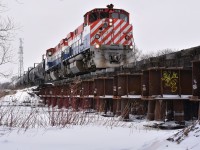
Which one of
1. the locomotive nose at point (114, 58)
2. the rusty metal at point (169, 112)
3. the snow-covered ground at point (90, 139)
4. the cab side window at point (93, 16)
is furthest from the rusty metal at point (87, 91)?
the snow-covered ground at point (90, 139)

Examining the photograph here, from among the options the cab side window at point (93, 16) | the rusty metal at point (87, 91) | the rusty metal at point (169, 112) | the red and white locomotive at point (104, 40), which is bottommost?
the rusty metal at point (169, 112)

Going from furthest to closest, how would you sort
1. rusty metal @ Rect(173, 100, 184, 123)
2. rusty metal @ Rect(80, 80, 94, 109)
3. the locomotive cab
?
the locomotive cab, rusty metal @ Rect(80, 80, 94, 109), rusty metal @ Rect(173, 100, 184, 123)

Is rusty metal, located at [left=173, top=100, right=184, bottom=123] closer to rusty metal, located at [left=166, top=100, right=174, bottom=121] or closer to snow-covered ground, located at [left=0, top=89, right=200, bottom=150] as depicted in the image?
rusty metal, located at [left=166, top=100, right=174, bottom=121]

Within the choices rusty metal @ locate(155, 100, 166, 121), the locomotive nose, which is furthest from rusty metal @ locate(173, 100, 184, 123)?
the locomotive nose

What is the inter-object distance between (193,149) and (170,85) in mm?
3728

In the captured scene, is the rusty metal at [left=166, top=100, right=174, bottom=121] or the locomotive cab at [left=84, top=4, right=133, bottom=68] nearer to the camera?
the rusty metal at [left=166, top=100, right=174, bottom=121]

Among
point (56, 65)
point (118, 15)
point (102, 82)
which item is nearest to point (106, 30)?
point (118, 15)

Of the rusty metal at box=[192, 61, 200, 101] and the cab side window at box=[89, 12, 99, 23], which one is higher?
the cab side window at box=[89, 12, 99, 23]

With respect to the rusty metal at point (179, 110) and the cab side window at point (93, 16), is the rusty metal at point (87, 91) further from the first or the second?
the rusty metal at point (179, 110)

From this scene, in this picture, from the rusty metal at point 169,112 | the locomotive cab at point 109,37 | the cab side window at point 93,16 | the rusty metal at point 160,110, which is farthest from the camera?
the cab side window at point 93,16

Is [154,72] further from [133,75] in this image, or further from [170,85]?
[133,75]

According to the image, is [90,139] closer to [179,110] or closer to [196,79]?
[196,79]

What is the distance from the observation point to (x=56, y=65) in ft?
74.7

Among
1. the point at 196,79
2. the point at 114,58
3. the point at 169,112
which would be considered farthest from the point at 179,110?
the point at 114,58
